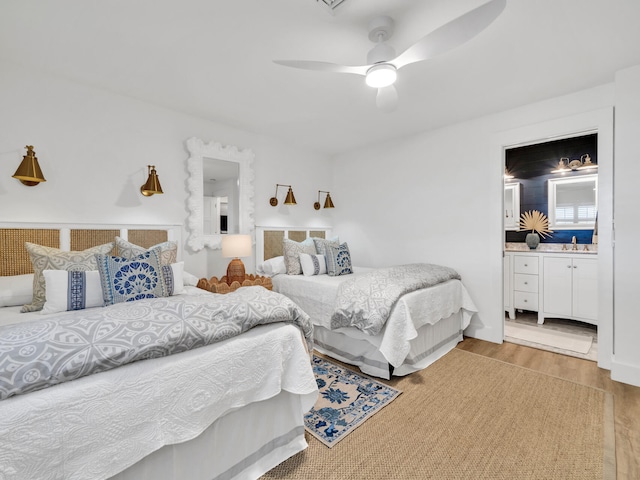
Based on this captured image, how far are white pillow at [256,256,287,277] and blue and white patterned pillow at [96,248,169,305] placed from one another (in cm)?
150

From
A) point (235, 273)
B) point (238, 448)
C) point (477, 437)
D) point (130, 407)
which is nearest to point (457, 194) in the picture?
point (477, 437)

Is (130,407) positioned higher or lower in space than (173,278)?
lower

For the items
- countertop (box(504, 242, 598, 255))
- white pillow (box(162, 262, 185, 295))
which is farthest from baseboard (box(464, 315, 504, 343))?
white pillow (box(162, 262, 185, 295))

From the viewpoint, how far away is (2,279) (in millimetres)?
2059

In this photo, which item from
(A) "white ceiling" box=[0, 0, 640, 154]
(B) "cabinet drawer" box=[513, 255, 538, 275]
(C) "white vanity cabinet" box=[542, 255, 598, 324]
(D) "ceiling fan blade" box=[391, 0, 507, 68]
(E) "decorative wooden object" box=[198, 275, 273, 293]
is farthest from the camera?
(B) "cabinet drawer" box=[513, 255, 538, 275]

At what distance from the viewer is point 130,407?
1.08 m

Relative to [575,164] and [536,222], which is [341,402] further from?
[575,164]

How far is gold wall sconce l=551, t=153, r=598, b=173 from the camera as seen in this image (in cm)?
402

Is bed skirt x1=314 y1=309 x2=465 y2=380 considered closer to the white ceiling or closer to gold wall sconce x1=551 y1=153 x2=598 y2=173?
the white ceiling

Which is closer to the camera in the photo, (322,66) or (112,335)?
(112,335)

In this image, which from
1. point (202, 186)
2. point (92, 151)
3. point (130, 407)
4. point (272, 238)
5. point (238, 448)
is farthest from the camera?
point (272, 238)

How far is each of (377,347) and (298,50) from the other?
2.33 metres

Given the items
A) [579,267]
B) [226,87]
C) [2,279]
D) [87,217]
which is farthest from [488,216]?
[2,279]

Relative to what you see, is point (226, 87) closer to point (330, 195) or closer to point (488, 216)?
point (330, 195)
